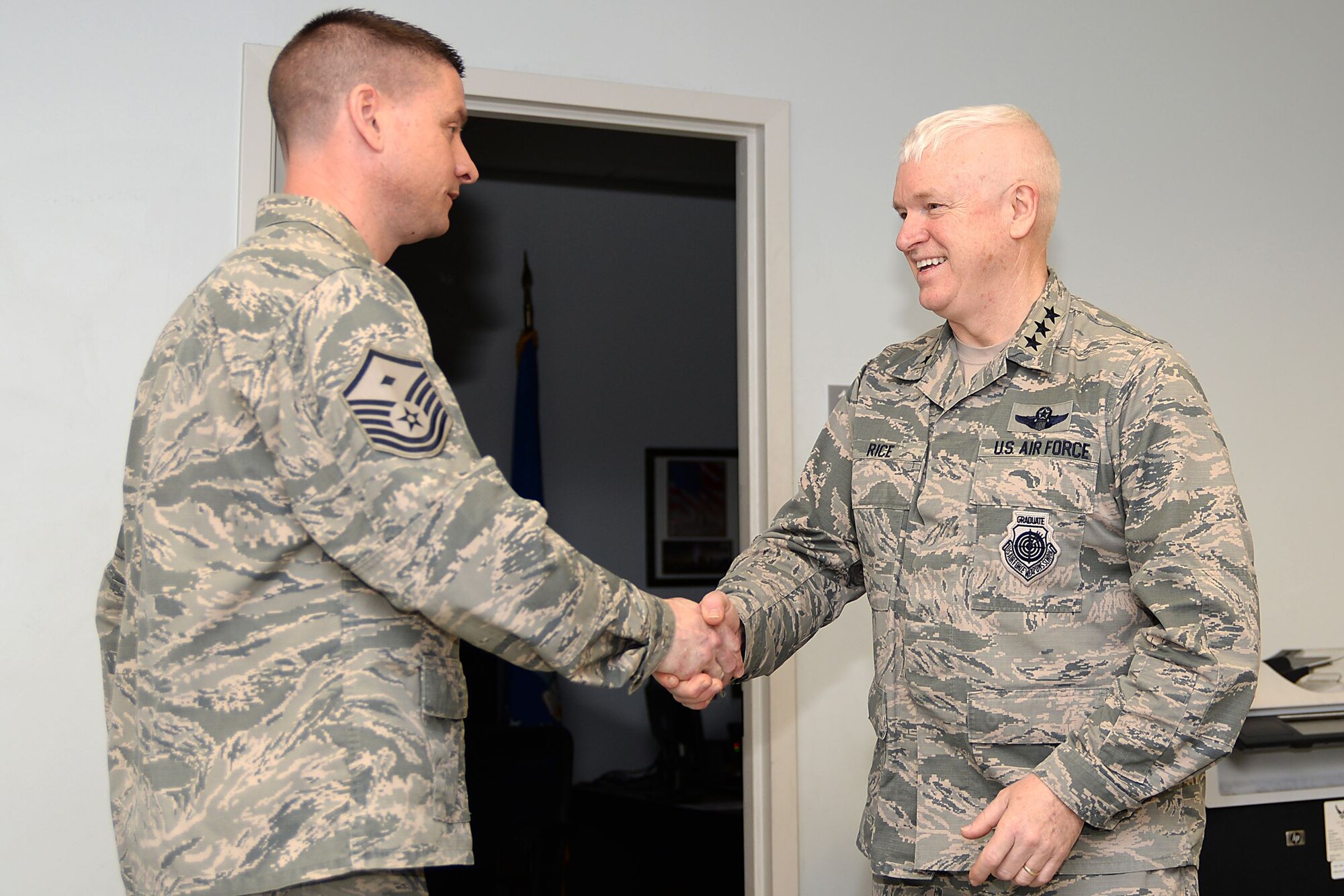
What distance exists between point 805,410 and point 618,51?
35.4 inches

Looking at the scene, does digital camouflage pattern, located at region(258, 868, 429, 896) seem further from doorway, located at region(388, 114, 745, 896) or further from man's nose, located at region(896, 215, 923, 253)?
doorway, located at region(388, 114, 745, 896)

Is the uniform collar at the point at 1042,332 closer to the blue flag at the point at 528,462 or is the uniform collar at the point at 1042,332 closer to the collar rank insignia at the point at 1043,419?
the collar rank insignia at the point at 1043,419

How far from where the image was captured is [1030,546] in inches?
64.1

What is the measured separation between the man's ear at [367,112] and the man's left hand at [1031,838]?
1.17 meters

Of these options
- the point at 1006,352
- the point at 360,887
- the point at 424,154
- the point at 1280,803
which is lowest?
the point at 1280,803

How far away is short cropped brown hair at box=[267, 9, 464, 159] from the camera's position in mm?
1466

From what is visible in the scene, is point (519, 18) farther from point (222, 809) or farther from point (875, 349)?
point (222, 809)

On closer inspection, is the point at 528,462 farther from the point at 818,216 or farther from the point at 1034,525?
the point at 1034,525

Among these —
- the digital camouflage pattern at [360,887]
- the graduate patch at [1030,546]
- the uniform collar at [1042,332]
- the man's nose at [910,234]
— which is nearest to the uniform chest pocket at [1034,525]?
the graduate patch at [1030,546]

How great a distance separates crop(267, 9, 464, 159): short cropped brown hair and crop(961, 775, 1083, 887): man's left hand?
1220 mm

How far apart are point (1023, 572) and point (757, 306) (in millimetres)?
1170

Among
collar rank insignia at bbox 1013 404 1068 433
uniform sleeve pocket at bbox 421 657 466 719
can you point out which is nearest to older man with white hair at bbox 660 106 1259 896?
collar rank insignia at bbox 1013 404 1068 433

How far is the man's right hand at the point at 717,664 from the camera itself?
172 centimetres

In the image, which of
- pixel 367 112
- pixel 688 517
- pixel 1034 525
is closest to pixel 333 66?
pixel 367 112
